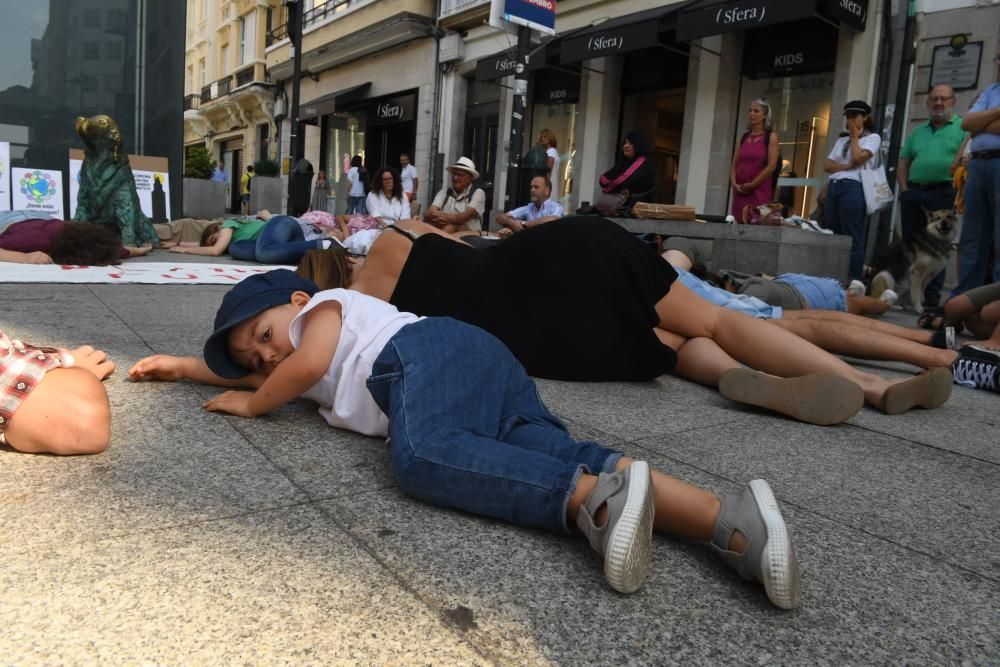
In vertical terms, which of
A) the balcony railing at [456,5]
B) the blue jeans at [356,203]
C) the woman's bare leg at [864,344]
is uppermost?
the balcony railing at [456,5]

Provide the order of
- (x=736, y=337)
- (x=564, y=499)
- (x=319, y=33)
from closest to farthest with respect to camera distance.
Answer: (x=564, y=499)
(x=736, y=337)
(x=319, y=33)

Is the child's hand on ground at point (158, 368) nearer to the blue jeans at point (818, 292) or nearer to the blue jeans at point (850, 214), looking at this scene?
the blue jeans at point (818, 292)

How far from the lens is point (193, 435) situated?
2.13 m

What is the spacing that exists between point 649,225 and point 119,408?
6082 millimetres

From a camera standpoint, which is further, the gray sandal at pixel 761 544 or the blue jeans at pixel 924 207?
the blue jeans at pixel 924 207

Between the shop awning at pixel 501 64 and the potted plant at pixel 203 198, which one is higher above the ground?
the shop awning at pixel 501 64

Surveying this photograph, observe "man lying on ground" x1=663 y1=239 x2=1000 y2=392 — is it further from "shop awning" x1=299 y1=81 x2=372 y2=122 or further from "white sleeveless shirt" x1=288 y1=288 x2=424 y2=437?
"shop awning" x1=299 y1=81 x2=372 y2=122

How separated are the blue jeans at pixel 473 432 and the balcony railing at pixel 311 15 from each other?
1876 centimetres

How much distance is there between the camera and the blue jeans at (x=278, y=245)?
823 cm

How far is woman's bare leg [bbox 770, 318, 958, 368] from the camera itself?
3613mm

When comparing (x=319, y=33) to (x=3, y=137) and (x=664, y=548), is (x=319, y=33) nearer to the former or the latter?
(x=3, y=137)

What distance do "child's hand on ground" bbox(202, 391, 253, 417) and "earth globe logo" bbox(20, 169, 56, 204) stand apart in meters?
10.7

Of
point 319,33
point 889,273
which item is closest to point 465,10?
point 319,33

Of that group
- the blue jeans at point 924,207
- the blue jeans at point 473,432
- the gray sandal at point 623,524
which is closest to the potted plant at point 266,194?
the blue jeans at point 924,207
